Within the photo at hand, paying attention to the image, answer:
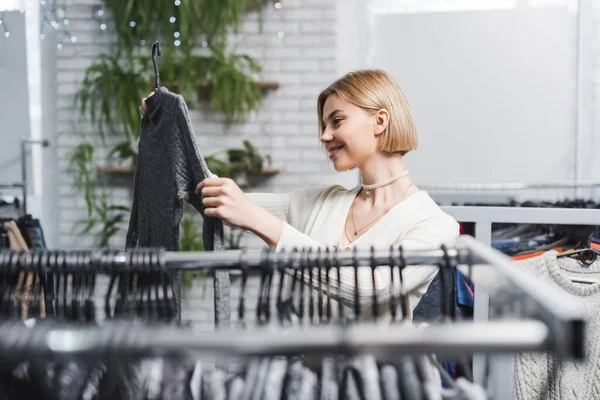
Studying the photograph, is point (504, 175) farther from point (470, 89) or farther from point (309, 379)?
point (309, 379)

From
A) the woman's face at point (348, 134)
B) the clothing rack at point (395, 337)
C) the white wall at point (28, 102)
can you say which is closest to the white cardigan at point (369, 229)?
the woman's face at point (348, 134)

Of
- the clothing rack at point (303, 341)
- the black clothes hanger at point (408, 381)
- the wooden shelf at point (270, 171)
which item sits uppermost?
the wooden shelf at point (270, 171)

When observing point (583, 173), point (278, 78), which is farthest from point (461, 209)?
point (583, 173)

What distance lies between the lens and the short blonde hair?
123 cm

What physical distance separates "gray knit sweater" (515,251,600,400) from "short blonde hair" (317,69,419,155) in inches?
18.7

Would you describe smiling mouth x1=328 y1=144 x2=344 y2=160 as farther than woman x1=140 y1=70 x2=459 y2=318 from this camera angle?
Yes

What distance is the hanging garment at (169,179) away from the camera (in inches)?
40.4

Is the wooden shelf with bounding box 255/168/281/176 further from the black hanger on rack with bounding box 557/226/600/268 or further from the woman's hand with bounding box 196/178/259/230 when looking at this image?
the woman's hand with bounding box 196/178/259/230

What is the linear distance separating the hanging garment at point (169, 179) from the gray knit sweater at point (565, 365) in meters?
0.83

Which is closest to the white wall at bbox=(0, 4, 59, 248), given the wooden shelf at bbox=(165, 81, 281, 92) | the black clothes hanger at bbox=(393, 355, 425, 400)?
the wooden shelf at bbox=(165, 81, 281, 92)

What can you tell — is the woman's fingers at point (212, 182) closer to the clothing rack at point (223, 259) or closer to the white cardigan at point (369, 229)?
the white cardigan at point (369, 229)

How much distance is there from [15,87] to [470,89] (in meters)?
2.73

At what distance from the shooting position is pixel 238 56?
2945 millimetres

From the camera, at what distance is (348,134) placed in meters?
1.23
